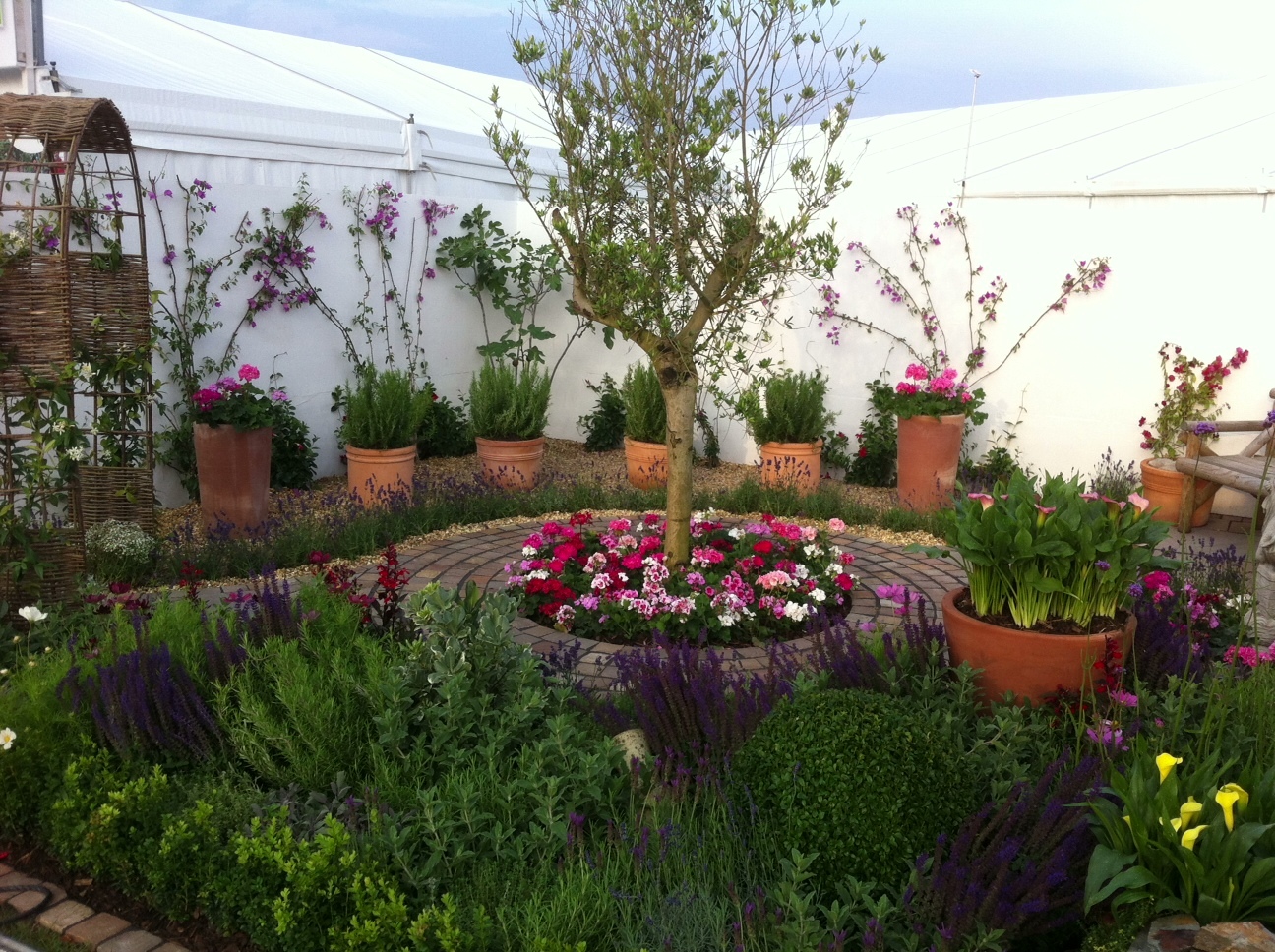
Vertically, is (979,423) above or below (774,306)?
below

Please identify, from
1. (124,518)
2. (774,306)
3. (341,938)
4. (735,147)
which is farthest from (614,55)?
(735,147)

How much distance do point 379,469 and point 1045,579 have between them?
514 cm

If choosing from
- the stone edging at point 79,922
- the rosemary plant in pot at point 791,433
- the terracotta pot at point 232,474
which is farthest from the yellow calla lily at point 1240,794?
the terracotta pot at point 232,474

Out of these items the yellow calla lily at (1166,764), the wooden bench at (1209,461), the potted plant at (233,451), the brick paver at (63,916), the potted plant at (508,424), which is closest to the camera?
the yellow calla lily at (1166,764)

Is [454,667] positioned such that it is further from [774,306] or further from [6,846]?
[774,306]

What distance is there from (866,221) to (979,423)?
190 centimetres

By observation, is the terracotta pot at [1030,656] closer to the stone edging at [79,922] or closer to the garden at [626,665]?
the garden at [626,665]

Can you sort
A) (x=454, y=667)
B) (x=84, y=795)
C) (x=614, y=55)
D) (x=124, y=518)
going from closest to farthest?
(x=84, y=795), (x=454, y=667), (x=614, y=55), (x=124, y=518)

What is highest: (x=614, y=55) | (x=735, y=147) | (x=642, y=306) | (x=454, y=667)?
(x=735, y=147)

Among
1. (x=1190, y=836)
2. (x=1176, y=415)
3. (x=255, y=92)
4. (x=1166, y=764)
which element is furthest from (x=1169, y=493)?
(x=255, y=92)

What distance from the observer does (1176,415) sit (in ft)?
22.6

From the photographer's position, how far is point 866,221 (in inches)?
321

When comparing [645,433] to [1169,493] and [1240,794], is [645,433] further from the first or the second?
[1240,794]

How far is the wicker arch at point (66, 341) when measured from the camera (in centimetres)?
434
